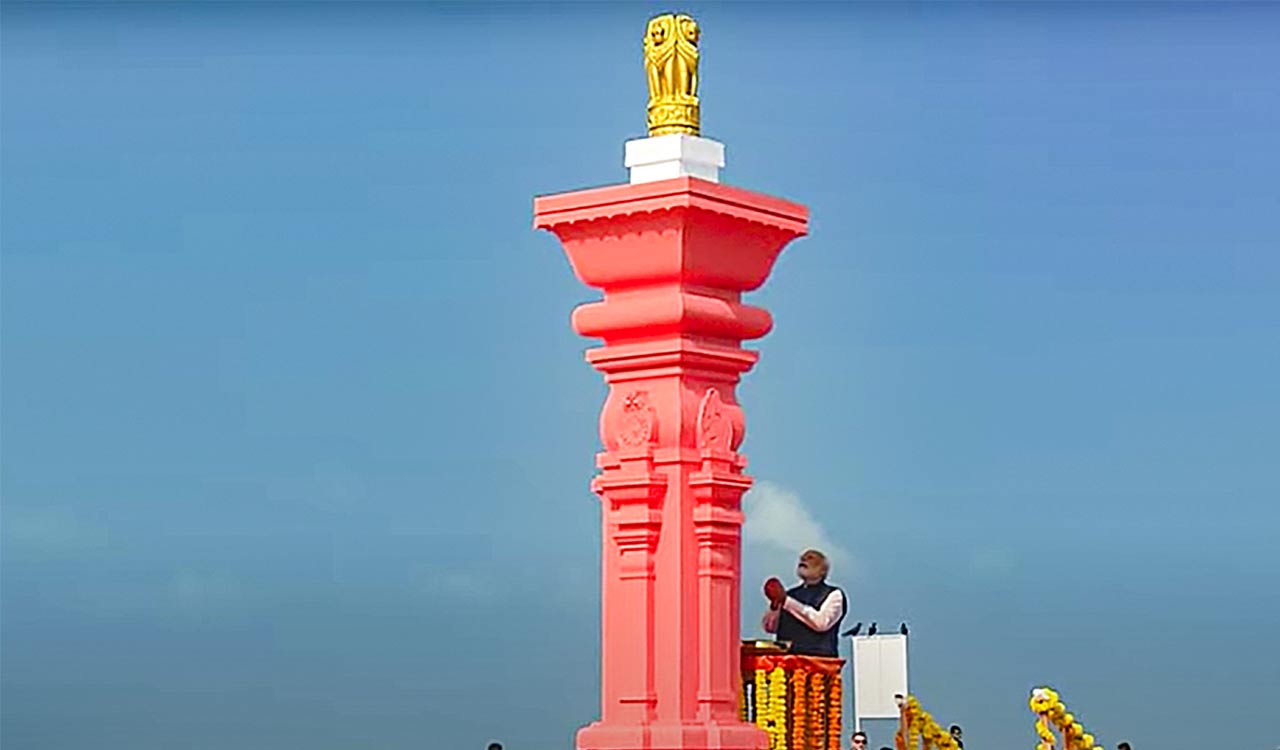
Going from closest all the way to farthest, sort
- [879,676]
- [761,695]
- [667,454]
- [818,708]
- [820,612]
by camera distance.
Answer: [667,454] → [761,695] → [818,708] → [820,612] → [879,676]

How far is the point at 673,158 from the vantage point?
1072cm

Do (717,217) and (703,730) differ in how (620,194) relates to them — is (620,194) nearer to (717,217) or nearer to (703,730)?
(717,217)

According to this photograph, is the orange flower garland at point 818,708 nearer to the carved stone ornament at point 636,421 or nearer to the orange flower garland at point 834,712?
the orange flower garland at point 834,712

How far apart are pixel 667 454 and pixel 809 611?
135 centimetres

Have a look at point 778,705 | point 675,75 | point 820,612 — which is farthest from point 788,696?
point 675,75

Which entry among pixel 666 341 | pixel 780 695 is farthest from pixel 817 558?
pixel 666 341

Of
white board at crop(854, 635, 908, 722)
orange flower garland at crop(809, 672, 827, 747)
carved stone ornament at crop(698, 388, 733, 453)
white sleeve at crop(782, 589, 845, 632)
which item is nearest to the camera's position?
carved stone ornament at crop(698, 388, 733, 453)

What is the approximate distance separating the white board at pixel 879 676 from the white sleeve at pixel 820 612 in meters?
0.59

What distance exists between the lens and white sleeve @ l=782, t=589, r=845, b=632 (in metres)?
11.6

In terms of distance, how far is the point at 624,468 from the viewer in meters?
10.8

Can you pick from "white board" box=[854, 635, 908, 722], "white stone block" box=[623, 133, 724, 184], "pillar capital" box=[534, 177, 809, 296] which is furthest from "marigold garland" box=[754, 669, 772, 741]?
"white stone block" box=[623, 133, 724, 184]

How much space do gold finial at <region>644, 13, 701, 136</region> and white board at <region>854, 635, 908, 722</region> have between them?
2.90 metres

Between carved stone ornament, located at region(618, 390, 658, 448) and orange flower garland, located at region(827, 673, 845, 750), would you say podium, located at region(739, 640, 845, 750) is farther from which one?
carved stone ornament, located at region(618, 390, 658, 448)

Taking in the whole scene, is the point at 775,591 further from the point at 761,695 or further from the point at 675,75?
the point at 675,75
